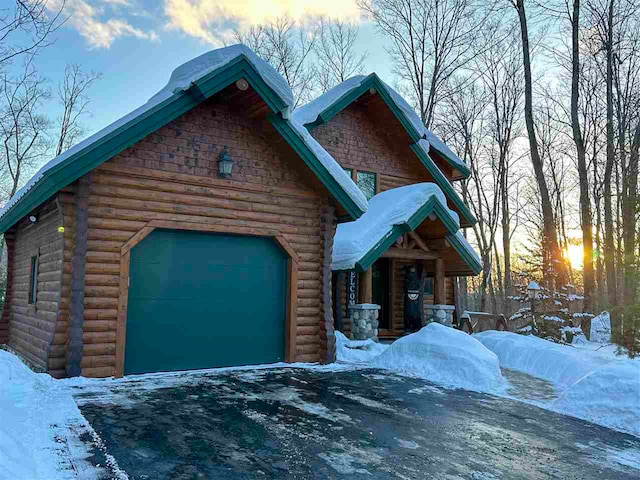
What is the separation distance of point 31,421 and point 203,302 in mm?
4193

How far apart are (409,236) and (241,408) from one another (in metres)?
8.86

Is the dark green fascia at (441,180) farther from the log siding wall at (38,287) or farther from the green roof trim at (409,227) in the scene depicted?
the log siding wall at (38,287)

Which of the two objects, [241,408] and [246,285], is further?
[246,285]

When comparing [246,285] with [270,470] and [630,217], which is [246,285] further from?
[630,217]

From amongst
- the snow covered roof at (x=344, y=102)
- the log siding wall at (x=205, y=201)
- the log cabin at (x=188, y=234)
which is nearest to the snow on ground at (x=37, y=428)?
the log cabin at (x=188, y=234)

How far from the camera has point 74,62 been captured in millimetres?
30453

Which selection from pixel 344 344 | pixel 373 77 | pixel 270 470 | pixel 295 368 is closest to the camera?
pixel 270 470

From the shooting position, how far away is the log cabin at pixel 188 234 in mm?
8008

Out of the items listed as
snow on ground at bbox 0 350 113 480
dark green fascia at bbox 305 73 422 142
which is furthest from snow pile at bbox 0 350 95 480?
dark green fascia at bbox 305 73 422 142

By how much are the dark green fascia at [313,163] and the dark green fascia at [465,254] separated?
432 cm

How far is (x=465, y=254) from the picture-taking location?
1391 centimetres

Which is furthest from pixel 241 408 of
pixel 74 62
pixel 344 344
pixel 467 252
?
pixel 74 62

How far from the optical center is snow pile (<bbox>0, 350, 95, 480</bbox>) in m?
3.97

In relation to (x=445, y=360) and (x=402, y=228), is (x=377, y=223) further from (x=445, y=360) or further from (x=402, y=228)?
(x=445, y=360)
